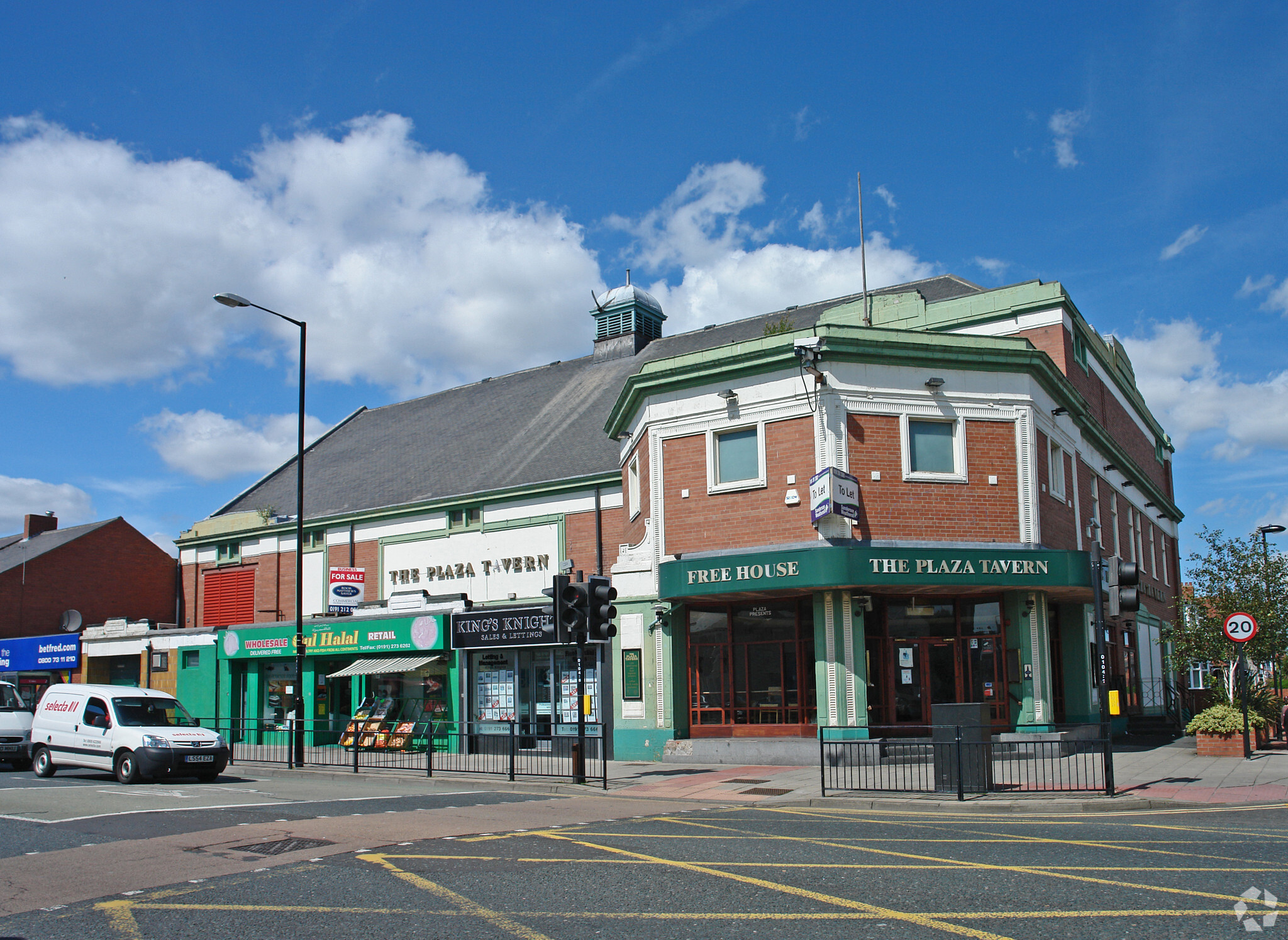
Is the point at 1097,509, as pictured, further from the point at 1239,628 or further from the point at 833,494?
the point at 833,494

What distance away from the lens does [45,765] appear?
797 inches

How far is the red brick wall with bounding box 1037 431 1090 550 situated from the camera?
2284 centimetres

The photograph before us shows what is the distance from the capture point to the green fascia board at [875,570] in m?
20.3

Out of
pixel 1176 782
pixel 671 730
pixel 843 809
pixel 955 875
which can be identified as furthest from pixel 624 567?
pixel 955 875

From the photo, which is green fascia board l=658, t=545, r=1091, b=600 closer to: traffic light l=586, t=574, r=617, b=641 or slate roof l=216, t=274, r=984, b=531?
traffic light l=586, t=574, r=617, b=641

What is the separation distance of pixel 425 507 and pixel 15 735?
1228 cm

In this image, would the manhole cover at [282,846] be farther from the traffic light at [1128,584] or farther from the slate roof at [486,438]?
the slate roof at [486,438]

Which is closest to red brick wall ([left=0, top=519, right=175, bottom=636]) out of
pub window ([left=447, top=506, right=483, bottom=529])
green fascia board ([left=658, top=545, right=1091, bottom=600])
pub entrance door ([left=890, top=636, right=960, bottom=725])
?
pub window ([left=447, top=506, right=483, bottom=529])

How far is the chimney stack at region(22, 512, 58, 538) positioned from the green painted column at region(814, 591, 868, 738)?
3922cm

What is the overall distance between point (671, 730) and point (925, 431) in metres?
8.66

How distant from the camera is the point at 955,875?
29.1 feet

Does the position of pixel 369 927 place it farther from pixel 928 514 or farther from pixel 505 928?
pixel 928 514

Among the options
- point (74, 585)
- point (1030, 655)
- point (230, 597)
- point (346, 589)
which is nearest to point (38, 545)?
point (74, 585)

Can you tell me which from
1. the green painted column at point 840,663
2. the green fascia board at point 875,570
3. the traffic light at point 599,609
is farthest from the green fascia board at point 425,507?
the traffic light at point 599,609
